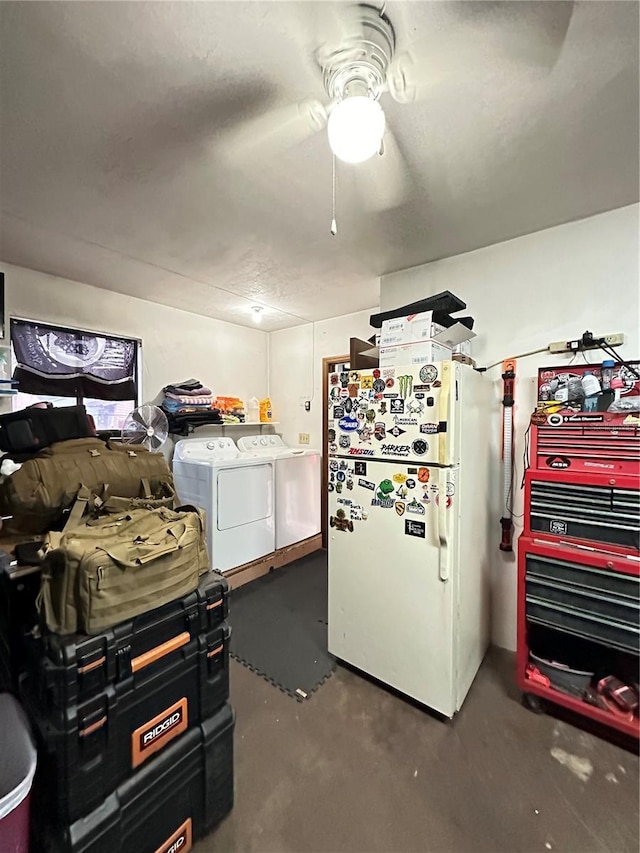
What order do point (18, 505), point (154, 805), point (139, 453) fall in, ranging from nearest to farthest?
point (154, 805)
point (18, 505)
point (139, 453)

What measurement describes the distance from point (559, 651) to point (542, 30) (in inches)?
96.1

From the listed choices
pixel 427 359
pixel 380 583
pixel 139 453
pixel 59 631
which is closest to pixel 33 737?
pixel 59 631

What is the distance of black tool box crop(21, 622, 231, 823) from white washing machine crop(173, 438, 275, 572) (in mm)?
1682

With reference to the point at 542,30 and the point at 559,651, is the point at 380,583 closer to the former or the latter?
the point at 559,651

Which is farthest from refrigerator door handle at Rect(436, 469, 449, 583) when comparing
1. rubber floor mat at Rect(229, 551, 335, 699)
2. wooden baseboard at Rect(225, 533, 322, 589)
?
wooden baseboard at Rect(225, 533, 322, 589)

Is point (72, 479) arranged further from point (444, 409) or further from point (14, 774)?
point (444, 409)

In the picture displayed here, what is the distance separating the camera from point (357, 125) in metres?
0.95

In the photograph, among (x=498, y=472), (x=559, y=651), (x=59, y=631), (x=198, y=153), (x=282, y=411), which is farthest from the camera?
(x=282, y=411)

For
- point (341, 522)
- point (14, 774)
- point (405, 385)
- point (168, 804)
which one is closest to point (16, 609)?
point (14, 774)

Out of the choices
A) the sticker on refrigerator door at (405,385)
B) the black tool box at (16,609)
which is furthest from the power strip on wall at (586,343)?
the black tool box at (16,609)

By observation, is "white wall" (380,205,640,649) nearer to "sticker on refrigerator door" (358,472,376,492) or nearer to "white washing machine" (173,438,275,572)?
"sticker on refrigerator door" (358,472,376,492)

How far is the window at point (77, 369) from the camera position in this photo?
2.59 metres

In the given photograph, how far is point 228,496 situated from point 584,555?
240cm

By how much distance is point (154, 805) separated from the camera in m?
1.06
